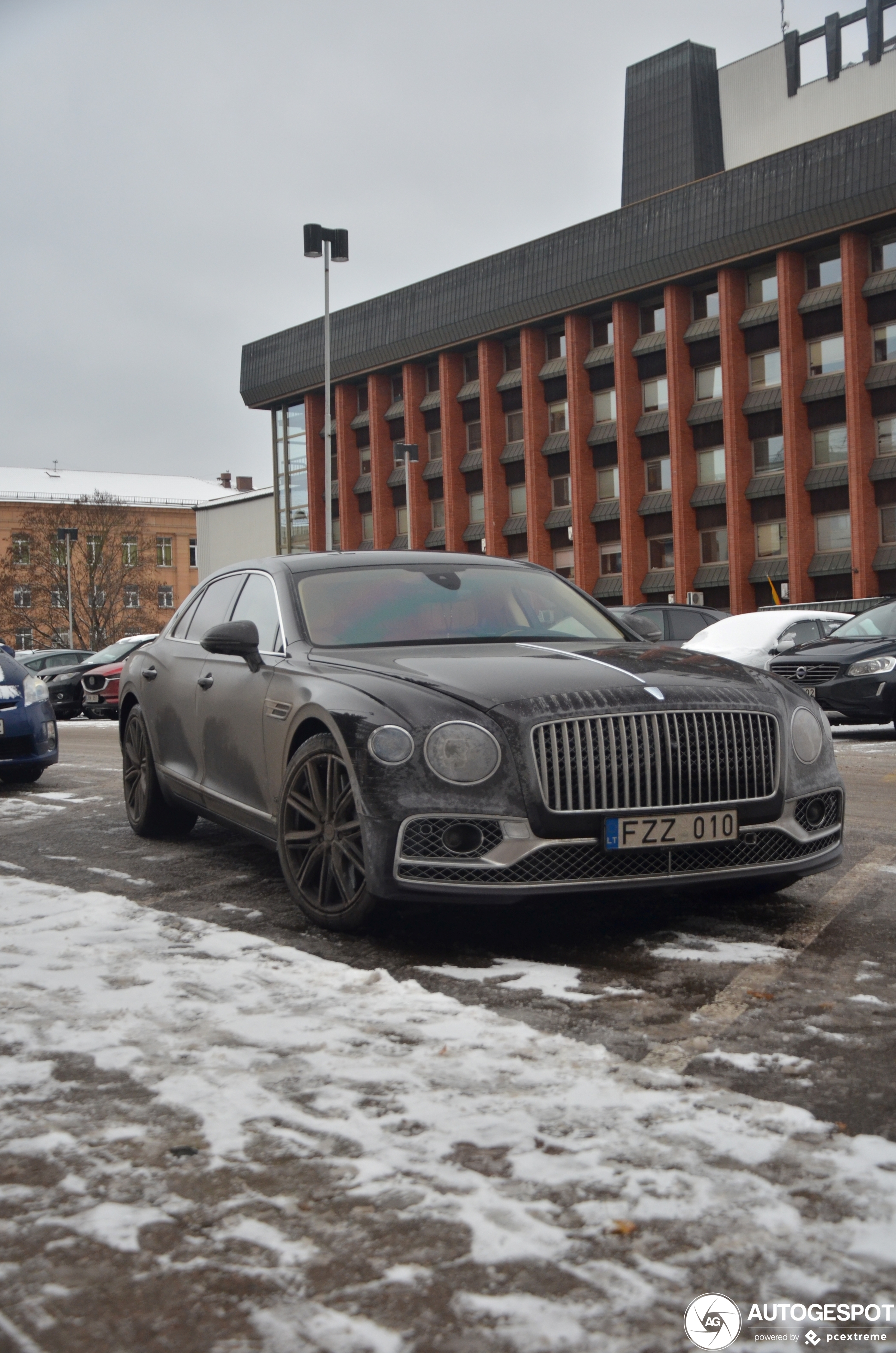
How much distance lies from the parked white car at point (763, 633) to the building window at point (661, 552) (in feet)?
107

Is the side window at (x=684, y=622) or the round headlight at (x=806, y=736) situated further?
the side window at (x=684, y=622)

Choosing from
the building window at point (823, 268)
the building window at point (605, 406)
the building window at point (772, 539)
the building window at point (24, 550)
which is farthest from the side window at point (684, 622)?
the building window at point (24, 550)

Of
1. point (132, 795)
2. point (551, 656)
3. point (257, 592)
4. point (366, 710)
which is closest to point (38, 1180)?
point (366, 710)

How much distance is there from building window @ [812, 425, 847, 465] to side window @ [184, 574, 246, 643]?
41999 mm

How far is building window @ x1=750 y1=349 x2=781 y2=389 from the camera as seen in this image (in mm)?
48062

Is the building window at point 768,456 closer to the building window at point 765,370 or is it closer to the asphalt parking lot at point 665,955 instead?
the building window at point 765,370

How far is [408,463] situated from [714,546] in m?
14.5

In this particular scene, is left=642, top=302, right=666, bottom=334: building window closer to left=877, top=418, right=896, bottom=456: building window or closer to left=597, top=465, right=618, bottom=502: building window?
left=597, top=465, right=618, bottom=502: building window

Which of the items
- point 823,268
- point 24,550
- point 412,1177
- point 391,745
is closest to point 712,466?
point 823,268

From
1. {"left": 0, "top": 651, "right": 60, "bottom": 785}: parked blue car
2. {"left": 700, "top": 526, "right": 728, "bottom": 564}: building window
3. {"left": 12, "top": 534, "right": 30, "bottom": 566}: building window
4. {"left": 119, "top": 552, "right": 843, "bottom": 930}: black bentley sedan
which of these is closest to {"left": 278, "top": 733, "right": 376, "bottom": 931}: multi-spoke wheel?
{"left": 119, "top": 552, "right": 843, "bottom": 930}: black bentley sedan

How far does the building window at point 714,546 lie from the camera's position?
Result: 4981cm

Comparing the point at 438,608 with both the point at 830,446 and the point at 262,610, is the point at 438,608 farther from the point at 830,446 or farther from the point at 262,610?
the point at 830,446

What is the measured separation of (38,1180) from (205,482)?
104 metres

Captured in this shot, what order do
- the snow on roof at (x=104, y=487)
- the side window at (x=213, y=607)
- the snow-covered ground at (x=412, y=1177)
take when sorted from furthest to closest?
the snow on roof at (x=104, y=487)
the side window at (x=213, y=607)
the snow-covered ground at (x=412, y=1177)
